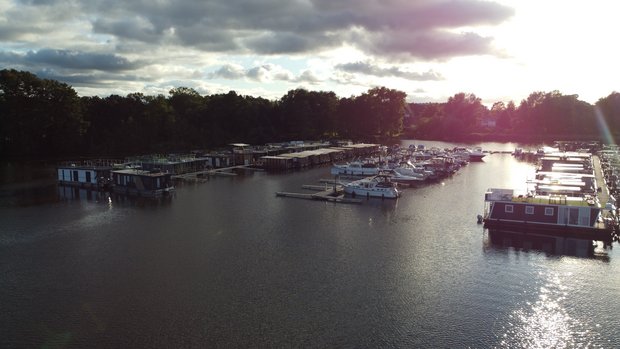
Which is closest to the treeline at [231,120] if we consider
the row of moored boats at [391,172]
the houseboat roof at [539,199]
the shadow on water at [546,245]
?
the row of moored boats at [391,172]

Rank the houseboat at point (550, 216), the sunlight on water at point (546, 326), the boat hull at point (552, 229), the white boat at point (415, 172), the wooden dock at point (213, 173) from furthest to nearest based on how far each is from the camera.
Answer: the wooden dock at point (213, 173), the white boat at point (415, 172), the houseboat at point (550, 216), the boat hull at point (552, 229), the sunlight on water at point (546, 326)

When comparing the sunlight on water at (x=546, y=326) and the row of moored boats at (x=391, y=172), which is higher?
the row of moored boats at (x=391, y=172)

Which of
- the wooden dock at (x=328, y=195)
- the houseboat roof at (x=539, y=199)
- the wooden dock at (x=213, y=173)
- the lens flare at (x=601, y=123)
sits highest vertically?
the lens flare at (x=601, y=123)

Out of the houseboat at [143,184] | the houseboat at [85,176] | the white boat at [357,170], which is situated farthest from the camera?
the white boat at [357,170]

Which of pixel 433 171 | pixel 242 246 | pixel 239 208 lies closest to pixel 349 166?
pixel 433 171

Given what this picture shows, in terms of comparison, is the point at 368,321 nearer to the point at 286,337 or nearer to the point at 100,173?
the point at 286,337

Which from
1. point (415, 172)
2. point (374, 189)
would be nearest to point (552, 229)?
point (374, 189)

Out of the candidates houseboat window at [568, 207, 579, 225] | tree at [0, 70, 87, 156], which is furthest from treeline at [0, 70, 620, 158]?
houseboat window at [568, 207, 579, 225]

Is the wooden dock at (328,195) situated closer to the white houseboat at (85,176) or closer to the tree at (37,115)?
the white houseboat at (85,176)
